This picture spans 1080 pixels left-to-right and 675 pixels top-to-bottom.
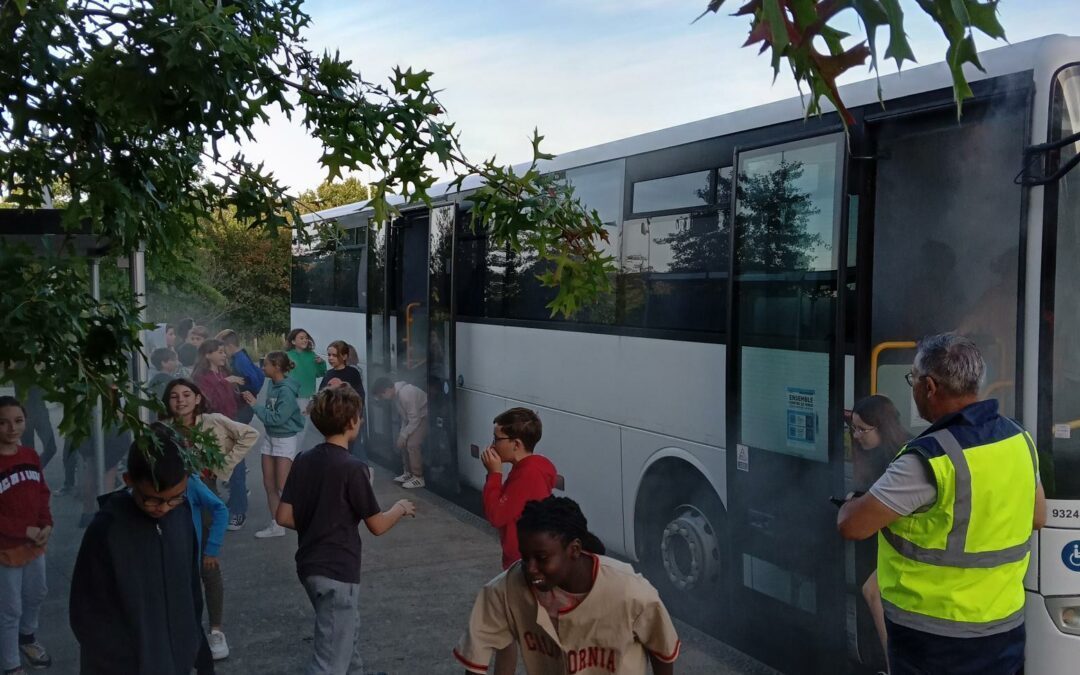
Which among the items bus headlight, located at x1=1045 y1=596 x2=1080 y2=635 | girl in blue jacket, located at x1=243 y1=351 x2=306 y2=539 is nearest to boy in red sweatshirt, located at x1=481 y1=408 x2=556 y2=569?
bus headlight, located at x1=1045 y1=596 x2=1080 y2=635

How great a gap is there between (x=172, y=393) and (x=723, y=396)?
3501mm

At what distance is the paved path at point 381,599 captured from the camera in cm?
651

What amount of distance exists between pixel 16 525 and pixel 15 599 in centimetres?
44

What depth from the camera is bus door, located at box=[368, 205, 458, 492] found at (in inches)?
439

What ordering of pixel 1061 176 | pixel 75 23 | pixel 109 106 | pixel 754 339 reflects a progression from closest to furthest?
1. pixel 109 106
2. pixel 75 23
3. pixel 1061 176
4. pixel 754 339

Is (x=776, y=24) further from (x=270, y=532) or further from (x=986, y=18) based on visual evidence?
(x=270, y=532)

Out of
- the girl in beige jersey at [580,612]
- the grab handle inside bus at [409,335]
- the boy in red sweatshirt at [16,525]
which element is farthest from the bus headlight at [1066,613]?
the grab handle inside bus at [409,335]

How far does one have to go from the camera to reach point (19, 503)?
555 cm

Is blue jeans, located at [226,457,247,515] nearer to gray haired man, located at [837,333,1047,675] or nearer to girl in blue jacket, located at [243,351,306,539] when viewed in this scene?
girl in blue jacket, located at [243,351,306,539]

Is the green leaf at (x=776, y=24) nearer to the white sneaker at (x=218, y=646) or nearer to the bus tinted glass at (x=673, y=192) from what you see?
the bus tinted glass at (x=673, y=192)

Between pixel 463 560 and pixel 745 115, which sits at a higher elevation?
pixel 745 115

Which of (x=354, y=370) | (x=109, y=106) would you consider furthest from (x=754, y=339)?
(x=354, y=370)

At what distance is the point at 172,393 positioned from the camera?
20.7 feet

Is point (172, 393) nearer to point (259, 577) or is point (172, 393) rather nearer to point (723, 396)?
point (259, 577)
